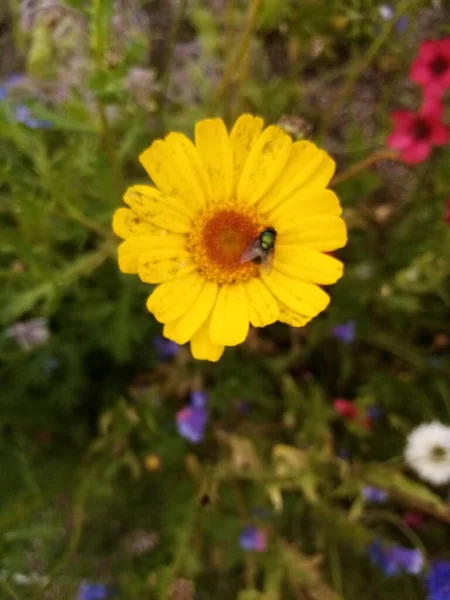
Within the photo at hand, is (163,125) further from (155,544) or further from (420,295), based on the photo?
(155,544)

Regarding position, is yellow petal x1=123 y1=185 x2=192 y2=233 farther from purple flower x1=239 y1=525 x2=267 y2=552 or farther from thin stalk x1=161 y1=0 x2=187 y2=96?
purple flower x1=239 y1=525 x2=267 y2=552

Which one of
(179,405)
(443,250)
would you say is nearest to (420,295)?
(443,250)

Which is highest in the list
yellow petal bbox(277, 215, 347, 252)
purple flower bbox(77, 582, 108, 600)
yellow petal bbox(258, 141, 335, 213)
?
yellow petal bbox(258, 141, 335, 213)

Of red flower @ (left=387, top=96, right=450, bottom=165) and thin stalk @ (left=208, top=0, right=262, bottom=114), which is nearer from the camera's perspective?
thin stalk @ (left=208, top=0, right=262, bottom=114)

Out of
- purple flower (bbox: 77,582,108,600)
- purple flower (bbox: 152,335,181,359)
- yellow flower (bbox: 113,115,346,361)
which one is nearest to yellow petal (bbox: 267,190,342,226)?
yellow flower (bbox: 113,115,346,361)

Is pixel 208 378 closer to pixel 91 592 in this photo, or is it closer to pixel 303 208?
pixel 91 592

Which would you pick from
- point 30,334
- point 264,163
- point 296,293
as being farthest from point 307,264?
point 30,334
